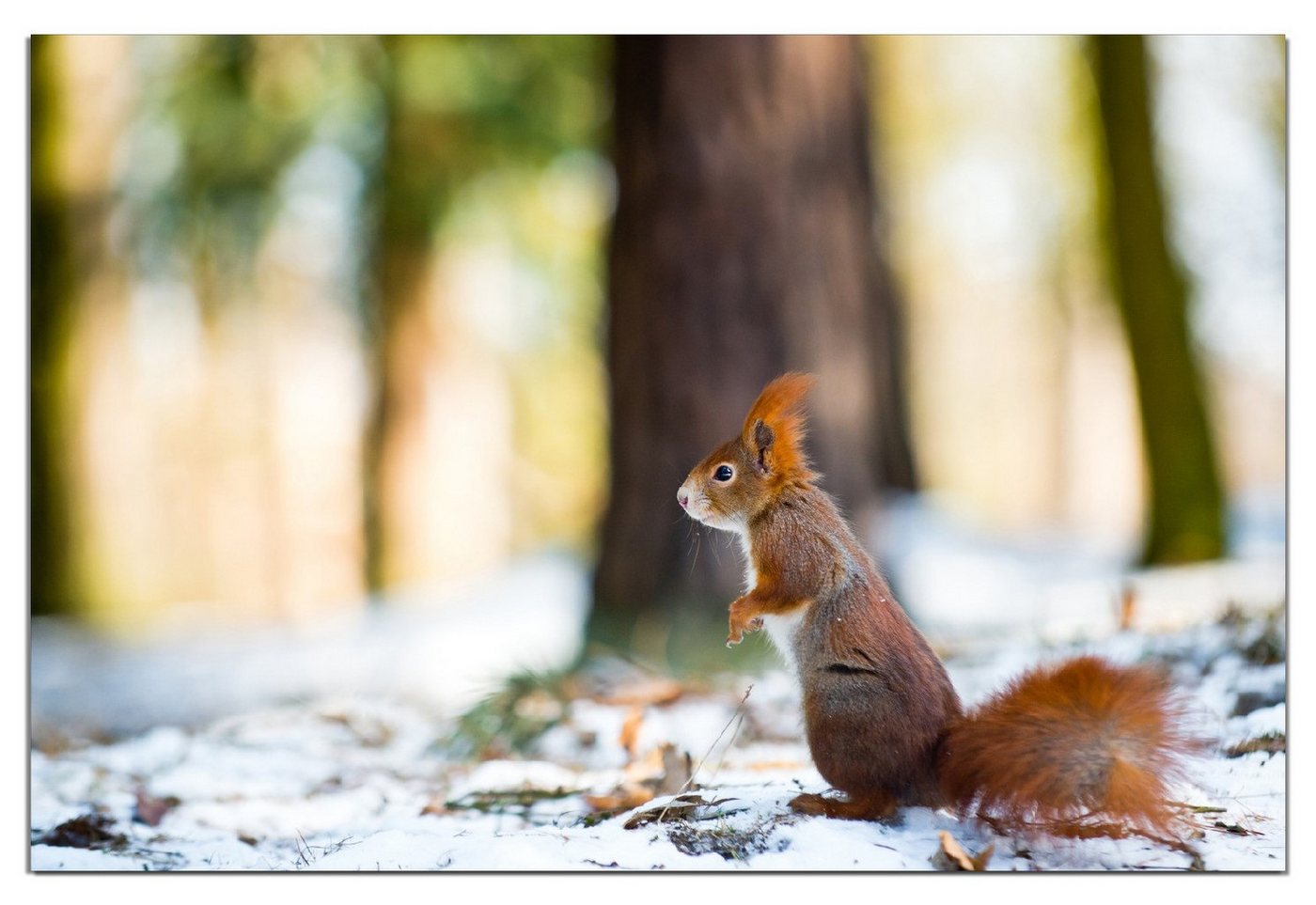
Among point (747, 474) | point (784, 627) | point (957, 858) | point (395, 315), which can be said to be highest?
point (395, 315)

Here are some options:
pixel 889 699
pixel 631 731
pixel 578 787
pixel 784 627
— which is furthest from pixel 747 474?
pixel 631 731

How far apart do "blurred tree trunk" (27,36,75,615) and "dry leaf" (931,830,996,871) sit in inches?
177

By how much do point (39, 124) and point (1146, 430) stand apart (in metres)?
4.61

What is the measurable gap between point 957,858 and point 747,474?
22.3 inches

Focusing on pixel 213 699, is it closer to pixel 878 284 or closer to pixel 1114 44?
pixel 878 284

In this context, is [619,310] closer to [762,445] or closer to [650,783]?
[650,783]

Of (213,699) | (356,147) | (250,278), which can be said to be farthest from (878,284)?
(250,278)

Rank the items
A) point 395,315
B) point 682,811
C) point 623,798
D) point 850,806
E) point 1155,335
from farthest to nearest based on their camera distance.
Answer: point 395,315 < point 1155,335 < point 623,798 < point 682,811 < point 850,806

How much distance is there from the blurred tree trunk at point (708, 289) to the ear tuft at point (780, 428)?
3.81 feet

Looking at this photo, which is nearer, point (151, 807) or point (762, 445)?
point (762, 445)

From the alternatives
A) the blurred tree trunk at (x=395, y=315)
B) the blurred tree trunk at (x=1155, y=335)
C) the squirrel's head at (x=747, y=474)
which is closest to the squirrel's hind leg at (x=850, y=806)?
the squirrel's head at (x=747, y=474)

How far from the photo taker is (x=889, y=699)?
1.47 meters

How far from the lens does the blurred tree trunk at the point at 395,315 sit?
6152mm

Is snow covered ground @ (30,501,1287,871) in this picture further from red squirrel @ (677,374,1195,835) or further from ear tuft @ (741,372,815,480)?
ear tuft @ (741,372,815,480)
